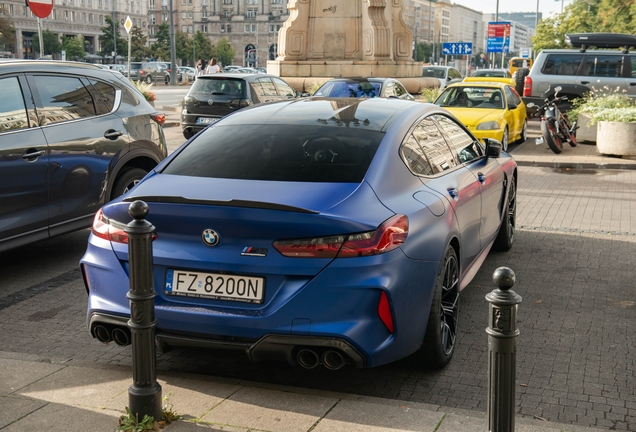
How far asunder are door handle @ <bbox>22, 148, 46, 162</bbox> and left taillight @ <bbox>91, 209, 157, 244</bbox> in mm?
2536

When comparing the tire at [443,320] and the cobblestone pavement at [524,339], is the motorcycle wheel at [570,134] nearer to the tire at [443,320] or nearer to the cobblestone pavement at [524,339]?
the cobblestone pavement at [524,339]

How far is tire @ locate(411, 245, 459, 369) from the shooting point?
178 inches

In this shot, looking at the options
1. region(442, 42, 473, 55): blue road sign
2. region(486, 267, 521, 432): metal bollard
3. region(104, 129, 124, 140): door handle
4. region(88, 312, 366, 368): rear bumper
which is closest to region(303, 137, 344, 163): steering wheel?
region(88, 312, 366, 368): rear bumper

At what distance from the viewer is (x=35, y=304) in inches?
246

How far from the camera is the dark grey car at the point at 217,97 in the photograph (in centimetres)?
1928

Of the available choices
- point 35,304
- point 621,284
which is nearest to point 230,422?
point 35,304

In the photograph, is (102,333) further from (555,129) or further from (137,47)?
(137,47)

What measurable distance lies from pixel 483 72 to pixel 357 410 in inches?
1435

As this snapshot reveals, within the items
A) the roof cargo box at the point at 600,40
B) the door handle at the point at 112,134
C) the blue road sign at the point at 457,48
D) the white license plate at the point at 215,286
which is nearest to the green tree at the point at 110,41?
the blue road sign at the point at 457,48

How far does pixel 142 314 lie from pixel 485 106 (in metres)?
14.4

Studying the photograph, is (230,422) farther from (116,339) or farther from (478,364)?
(478,364)

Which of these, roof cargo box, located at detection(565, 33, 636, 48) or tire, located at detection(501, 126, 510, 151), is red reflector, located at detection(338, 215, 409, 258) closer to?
tire, located at detection(501, 126, 510, 151)

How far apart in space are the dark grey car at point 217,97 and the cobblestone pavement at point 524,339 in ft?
35.4

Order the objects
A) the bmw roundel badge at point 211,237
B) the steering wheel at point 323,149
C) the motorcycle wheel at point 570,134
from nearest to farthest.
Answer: the bmw roundel badge at point 211,237 < the steering wheel at point 323,149 < the motorcycle wheel at point 570,134
